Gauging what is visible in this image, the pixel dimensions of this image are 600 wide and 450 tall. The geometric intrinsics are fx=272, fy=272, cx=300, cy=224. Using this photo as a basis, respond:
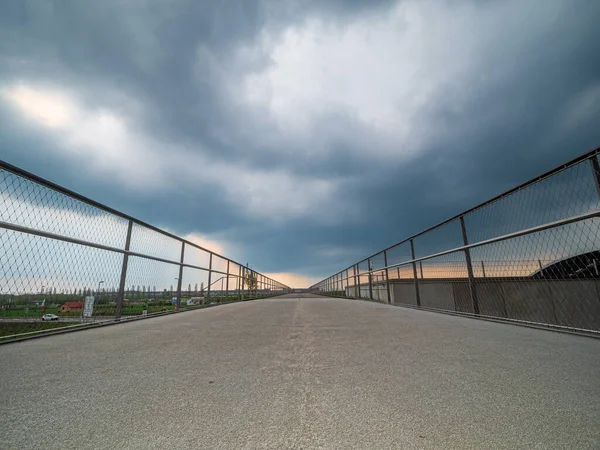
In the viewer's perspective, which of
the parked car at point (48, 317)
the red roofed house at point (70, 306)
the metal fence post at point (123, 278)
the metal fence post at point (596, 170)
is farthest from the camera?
the metal fence post at point (123, 278)

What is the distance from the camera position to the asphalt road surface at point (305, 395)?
0.86 metres

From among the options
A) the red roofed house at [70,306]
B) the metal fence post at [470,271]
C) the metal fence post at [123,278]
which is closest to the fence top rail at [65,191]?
the metal fence post at [123,278]

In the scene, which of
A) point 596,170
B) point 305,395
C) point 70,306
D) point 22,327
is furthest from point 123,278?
point 596,170

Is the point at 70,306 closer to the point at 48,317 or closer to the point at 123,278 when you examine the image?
the point at 48,317

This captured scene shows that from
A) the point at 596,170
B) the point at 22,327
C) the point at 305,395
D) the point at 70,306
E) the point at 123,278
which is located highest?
the point at 596,170

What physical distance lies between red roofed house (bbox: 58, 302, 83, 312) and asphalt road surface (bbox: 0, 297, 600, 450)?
1.00m

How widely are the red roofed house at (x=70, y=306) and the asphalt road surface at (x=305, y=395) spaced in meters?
1.00

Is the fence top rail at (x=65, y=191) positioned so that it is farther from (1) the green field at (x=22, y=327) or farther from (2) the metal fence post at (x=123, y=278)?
(1) the green field at (x=22, y=327)

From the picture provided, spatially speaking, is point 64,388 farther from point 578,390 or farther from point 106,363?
point 578,390

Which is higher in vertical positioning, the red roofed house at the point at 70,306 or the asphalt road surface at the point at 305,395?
the red roofed house at the point at 70,306

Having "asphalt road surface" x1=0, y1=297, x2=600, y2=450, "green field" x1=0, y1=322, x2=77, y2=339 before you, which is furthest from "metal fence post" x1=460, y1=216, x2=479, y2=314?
"green field" x1=0, y1=322, x2=77, y2=339

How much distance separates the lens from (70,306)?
308cm

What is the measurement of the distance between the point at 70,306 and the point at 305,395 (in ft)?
10.7

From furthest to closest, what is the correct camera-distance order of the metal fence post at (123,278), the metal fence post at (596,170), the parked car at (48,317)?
1. the metal fence post at (123,278)
2. the parked car at (48,317)
3. the metal fence post at (596,170)
